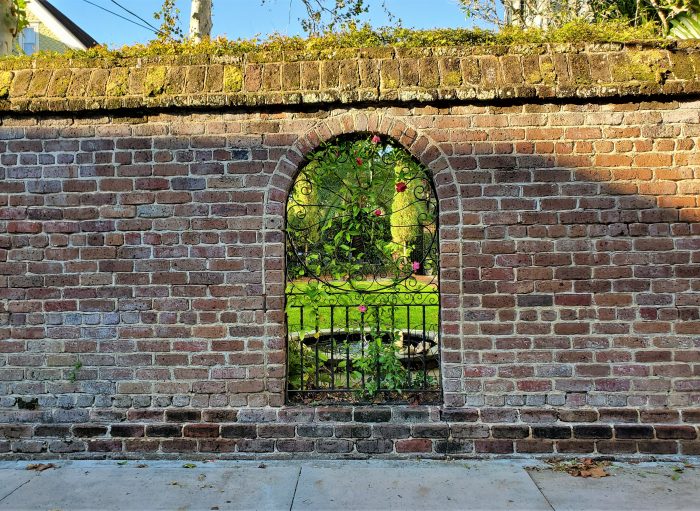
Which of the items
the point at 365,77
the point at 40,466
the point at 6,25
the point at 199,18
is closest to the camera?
the point at 40,466

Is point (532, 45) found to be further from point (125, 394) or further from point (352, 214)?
point (125, 394)

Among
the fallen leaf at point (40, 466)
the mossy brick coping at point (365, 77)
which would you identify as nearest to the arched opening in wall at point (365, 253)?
the mossy brick coping at point (365, 77)

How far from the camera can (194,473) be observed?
3334 mm

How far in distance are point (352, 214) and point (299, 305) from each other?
0.81 m

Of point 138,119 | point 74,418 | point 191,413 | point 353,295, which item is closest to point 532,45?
point 353,295

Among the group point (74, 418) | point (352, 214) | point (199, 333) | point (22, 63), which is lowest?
point (74, 418)

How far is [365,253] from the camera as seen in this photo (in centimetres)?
376

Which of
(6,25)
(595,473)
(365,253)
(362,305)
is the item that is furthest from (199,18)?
(595,473)

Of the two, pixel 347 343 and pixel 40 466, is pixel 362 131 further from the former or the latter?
pixel 40 466

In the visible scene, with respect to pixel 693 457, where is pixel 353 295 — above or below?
above

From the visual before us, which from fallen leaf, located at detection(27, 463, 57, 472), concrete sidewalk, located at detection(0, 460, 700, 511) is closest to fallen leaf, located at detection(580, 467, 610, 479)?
concrete sidewalk, located at detection(0, 460, 700, 511)

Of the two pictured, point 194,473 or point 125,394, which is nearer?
point 194,473

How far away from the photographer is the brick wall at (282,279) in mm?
3490

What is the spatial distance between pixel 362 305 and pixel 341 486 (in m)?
1.26
